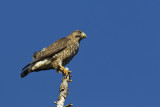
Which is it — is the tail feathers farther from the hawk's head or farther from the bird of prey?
the hawk's head

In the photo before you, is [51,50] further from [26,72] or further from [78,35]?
[78,35]

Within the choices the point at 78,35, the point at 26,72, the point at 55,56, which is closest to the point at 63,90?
the point at 26,72

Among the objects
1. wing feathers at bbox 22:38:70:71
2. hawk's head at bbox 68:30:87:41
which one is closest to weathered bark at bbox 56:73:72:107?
wing feathers at bbox 22:38:70:71

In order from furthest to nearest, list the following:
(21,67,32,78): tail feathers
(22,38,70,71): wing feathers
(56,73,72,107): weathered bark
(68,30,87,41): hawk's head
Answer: (68,30,87,41): hawk's head → (22,38,70,71): wing feathers → (21,67,32,78): tail feathers → (56,73,72,107): weathered bark

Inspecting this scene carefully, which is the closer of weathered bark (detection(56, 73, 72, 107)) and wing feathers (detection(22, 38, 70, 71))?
weathered bark (detection(56, 73, 72, 107))

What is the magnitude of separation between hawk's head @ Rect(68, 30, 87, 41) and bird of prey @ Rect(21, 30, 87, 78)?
9.1 inches

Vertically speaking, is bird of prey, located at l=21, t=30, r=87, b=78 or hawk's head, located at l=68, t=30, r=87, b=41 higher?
hawk's head, located at l=68, t=30, r=87, b=41

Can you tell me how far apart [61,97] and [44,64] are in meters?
2.72

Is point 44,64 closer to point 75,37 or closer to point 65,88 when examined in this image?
point 75,37

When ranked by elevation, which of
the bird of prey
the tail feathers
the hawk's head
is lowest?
the tail feathers

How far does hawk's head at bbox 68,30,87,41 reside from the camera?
9242mm

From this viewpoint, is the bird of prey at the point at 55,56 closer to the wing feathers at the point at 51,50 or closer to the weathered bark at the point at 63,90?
the wing feathers at the point at 51,50

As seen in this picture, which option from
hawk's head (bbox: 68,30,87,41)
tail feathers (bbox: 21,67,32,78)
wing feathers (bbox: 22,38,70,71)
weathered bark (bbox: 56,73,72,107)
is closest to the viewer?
weathered bark (bbox: 56,73,72,107)

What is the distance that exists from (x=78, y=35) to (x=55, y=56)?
1291mm
